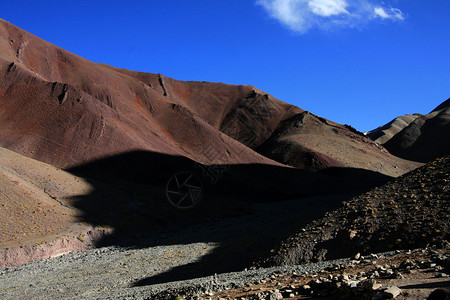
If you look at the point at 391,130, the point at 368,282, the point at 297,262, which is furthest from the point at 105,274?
A: the point at 391,130

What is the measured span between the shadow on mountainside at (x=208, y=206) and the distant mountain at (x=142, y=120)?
121 inches

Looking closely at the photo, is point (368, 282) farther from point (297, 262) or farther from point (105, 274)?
point (105, 274)

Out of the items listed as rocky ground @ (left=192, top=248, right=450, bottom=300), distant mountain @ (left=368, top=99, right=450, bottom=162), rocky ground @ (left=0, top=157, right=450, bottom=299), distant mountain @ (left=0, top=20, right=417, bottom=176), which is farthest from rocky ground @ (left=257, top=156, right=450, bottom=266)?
distant mountain @ (left=368, top=99, right=450, bottom=162)

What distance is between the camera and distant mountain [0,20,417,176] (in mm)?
41125

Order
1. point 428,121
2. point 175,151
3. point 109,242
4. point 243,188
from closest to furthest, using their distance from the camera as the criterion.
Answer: point 109,242, point 243,188, point 175,151, point 428,121

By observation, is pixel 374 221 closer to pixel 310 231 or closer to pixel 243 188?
pixel 310 231

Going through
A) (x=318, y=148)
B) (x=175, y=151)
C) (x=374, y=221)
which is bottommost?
(x=374, y=221)

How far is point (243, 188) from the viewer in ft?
144

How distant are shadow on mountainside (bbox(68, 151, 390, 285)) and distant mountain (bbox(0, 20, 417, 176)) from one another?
3061mm

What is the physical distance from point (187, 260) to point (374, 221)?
8.35 metres

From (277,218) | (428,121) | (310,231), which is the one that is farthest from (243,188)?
(428,121)

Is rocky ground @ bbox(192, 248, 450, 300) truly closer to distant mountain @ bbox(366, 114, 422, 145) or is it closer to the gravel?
the gravel

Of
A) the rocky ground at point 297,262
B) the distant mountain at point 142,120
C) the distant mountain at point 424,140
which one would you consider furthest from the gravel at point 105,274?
the distant mountain at point 424,140

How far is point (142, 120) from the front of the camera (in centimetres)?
5347
